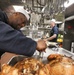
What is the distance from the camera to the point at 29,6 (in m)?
3.05

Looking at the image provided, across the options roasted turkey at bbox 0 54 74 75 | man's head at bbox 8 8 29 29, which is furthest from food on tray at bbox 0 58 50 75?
man's head at bbox 8 8 29 29

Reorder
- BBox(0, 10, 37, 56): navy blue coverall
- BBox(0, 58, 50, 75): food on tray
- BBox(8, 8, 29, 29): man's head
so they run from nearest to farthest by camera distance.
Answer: BBox(0, 58, 50, 75): food on tray
BBox(0, 10, 37, 56): navy blue coverall
BBox(8, 8, 29, 29): man's head

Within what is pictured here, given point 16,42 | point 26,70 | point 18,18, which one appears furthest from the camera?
point 18,18

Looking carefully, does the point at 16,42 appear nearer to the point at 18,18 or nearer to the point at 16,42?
the point at 16,42

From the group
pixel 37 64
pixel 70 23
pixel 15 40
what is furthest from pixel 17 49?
pixel 70 23

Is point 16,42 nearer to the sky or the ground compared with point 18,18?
nearer to the ground

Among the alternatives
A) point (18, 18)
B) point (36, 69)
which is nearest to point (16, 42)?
point (36, 69)

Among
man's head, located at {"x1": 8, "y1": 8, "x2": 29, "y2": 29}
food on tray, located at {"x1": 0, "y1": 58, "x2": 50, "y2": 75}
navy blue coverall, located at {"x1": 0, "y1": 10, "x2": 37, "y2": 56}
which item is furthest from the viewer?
man's head, located at {"x1": 8, "y1": 8, "x2": 29, "y2": 29}

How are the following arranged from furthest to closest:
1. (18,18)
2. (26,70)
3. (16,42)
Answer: (18,18) → (16,42) → (26,70)

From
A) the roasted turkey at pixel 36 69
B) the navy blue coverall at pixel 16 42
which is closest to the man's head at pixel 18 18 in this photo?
the navy blue coverall at pixel 16 42

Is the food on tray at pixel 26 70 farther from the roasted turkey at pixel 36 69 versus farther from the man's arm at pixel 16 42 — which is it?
the man's arm at pixel 16 42

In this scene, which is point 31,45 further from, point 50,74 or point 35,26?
point 35,26

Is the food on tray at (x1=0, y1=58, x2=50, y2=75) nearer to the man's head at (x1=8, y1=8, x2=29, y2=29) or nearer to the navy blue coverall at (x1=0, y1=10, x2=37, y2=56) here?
the navy blue coverall at (x1=0, y1=10, x2=37, y2=56)

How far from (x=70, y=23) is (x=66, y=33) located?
203mm
